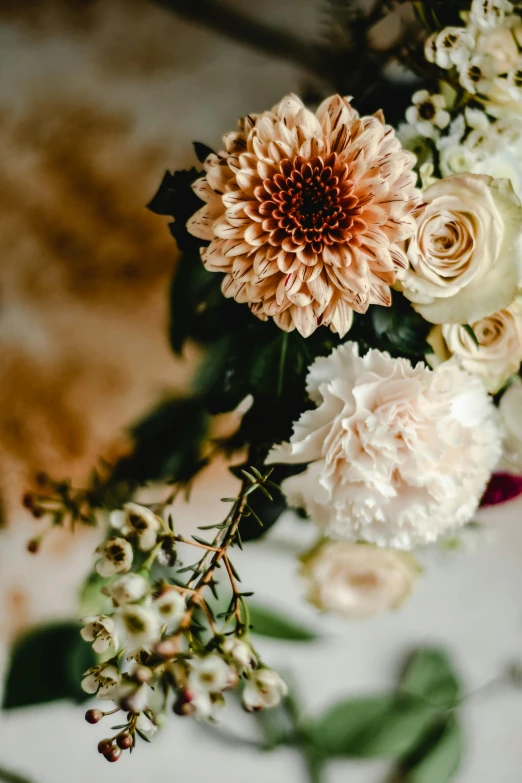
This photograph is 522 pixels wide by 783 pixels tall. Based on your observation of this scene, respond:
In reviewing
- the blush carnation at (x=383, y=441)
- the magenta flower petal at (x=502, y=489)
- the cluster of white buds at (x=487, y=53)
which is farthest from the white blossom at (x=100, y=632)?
the cluster of white buds at (x=487, y=53)

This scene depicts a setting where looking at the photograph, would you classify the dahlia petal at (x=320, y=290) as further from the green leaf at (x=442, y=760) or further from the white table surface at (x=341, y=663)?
the green leaf at (x=442, y=760)

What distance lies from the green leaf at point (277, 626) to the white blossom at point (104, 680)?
0.26 m

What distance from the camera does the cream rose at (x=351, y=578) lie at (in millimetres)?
604

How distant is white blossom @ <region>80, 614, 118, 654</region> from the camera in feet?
1.16

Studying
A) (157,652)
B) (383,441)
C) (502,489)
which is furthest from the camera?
(502,489)

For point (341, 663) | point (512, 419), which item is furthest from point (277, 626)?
point (512, 419)

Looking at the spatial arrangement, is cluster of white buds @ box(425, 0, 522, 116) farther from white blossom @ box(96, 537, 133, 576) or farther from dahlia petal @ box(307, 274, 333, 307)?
white blossom @ box(96, 537, 133, 576)

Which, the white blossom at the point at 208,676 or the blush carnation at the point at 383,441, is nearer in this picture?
the white blossom at the point at 208,676

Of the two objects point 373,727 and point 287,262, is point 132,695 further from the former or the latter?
point 373,727

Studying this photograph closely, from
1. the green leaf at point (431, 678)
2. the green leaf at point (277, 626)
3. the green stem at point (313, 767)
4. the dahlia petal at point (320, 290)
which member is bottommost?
the green stem at point (313, 767)

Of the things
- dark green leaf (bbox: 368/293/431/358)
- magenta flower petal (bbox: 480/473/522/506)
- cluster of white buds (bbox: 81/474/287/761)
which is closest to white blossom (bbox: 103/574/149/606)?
cluster of white buds (bbox: 81/474/287/761)

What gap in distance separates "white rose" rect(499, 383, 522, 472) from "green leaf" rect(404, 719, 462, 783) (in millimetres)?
297

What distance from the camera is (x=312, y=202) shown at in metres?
0.38

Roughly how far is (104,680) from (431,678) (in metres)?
0.39
